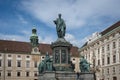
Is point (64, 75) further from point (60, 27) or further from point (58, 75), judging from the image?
point (60, 27)

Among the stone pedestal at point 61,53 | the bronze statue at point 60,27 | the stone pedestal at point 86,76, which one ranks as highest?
the bronze statue at point 60,27

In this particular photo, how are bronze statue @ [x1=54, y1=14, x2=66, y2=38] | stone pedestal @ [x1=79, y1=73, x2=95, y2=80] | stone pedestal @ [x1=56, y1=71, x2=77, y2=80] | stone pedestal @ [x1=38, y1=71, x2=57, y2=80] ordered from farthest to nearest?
bronze statue @ [x1=54, y1=14, x2=66, y2=38], stone pedestal @ [x1=79, y1=73, x2=95, y2=80], stone pedestal @ [x1=56, y1=71, x2=77, y2=80], stone pedestal @ [x1=38, y1=71, x2=57, y2=80]

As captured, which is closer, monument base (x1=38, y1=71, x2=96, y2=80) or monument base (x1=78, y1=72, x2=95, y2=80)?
monument base (x1=38, y1=71, x2=96, y2=80)

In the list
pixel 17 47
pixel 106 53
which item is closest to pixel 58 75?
pixel 106 53

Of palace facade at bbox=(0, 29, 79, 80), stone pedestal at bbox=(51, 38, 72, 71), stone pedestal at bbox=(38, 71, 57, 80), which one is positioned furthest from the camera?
palace facade at bbox=(0, 29, 79, 80)

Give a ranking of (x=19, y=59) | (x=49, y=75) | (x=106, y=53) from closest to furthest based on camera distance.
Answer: (x=49, y=75)
(x=106, y=53)
(x=19, y=59)

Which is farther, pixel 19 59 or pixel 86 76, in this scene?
pixel 19 59

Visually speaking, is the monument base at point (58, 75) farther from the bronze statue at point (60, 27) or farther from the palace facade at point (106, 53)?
the palace facade at point (106, 53)

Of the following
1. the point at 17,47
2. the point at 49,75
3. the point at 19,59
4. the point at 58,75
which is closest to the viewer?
the point at 49,75

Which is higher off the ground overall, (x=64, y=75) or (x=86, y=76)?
(x=64, y=75)

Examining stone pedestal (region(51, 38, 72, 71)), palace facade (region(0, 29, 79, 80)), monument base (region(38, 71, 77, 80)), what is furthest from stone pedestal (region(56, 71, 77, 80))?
palace facade (region(0, 29, 79, 80))

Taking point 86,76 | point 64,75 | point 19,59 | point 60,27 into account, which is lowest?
point 86,76

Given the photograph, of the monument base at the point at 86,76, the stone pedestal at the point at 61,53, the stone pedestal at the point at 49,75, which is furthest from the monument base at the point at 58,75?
the stone pedestal at the point at 61,53

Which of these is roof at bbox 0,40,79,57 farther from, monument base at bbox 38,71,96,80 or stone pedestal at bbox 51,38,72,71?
monument base at bbox 38,71,96,80
